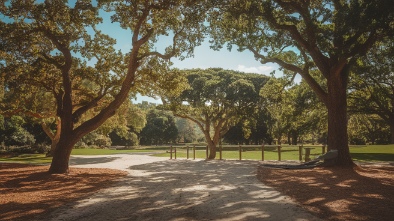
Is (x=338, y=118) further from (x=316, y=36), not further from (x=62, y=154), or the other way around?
(x=62, y=154)

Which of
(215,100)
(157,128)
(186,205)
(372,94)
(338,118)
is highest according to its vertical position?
(372,94)

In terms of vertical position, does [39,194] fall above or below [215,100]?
below

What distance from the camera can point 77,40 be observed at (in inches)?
543

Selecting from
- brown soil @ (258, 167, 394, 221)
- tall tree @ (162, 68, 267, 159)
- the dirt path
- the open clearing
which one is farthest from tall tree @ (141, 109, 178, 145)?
the dirt path

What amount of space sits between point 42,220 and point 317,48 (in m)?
13.8

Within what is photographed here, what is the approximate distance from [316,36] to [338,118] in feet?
14.2

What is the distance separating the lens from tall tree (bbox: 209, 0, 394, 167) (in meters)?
12.1

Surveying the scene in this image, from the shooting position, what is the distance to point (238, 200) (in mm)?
6422

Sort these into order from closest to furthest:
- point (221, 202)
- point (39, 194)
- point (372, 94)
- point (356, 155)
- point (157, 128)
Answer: point (221, 202), point (39, 194), point (356, 155), point (372, 94), point (157, 128)

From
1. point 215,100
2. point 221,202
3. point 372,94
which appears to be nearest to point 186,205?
point 221,202

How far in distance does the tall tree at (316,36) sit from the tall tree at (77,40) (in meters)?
2.16

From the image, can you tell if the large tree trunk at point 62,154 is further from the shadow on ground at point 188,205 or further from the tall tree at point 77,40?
the shadow on ground at point 188,205

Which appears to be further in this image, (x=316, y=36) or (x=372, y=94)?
(x=372, y=94)

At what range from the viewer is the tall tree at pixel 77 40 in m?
11.9
